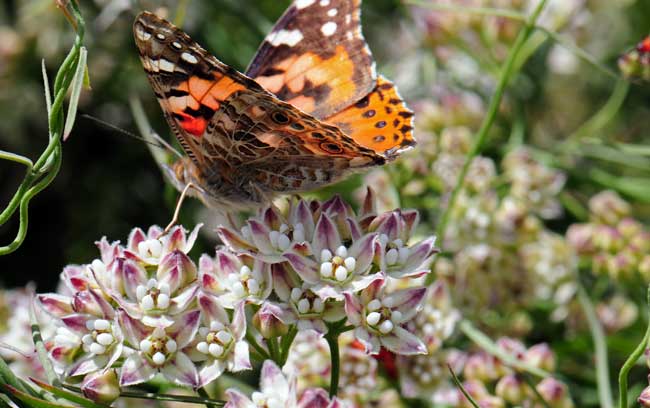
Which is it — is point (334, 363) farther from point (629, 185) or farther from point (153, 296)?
point (629, 185)

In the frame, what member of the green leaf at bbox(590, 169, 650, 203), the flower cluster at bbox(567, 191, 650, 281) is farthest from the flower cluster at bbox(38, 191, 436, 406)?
the green leaf at bbox(590, 169, 650, 203)

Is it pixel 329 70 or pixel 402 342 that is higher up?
pixel 329 70

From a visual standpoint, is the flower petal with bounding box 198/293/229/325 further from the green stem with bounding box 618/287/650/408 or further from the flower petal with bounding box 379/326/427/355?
the green stem with bounding box 618/287/650/408

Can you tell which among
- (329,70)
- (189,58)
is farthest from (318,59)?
(189,58)

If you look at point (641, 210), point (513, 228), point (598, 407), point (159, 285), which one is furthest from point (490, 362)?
point (641, 210)

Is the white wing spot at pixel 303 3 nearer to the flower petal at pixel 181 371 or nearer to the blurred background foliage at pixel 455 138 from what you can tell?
the blurred background foliage at pixel 455 138

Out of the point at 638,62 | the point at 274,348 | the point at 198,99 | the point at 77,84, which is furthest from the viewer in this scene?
the point at 638,62
